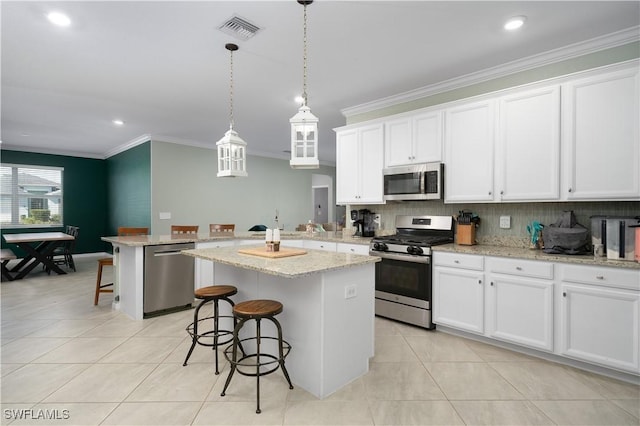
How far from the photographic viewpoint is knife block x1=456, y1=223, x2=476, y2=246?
3.43 metres

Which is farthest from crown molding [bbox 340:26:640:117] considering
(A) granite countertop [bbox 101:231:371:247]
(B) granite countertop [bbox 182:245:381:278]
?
(B) granite countertop [bbox 182:245:381:278]

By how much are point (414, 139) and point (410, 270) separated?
5.01 ft

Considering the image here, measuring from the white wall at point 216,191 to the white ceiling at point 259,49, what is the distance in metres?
1.86

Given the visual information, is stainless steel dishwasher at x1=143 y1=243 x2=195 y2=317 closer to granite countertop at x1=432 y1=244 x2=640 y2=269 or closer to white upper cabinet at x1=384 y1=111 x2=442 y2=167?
white upper cabinet at x1=384 y1=111 x2=442 y2=167

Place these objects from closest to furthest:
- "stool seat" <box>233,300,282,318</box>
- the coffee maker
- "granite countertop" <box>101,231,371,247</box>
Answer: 1. "stool seat" <box>233,300,282,318</box>
2. "granite countertop" <box>101,231,371,247</box>
3. the coffee maker

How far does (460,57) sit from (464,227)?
5.58 ft

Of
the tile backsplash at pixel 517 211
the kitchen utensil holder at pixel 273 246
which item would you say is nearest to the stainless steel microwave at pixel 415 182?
the tile backsplash at pixel 517 211

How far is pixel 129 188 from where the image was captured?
290 inches

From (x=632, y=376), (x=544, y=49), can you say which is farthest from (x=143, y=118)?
(x=632, y=376)

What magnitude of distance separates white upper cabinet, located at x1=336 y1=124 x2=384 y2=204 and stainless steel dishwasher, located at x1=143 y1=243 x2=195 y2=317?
219 centimetres

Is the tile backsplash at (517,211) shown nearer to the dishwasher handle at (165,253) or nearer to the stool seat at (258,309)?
the stool seat at (258,309)

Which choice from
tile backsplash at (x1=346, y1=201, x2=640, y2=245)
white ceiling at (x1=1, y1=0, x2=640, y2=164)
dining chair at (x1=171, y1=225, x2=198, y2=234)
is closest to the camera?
white ceiling at (x1=1, y1=0, x2=640, y2=164)

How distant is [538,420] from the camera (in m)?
1.94

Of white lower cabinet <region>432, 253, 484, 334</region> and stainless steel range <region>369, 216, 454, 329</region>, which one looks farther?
stainless steel range <region>369, 216, 454, 329</region>
